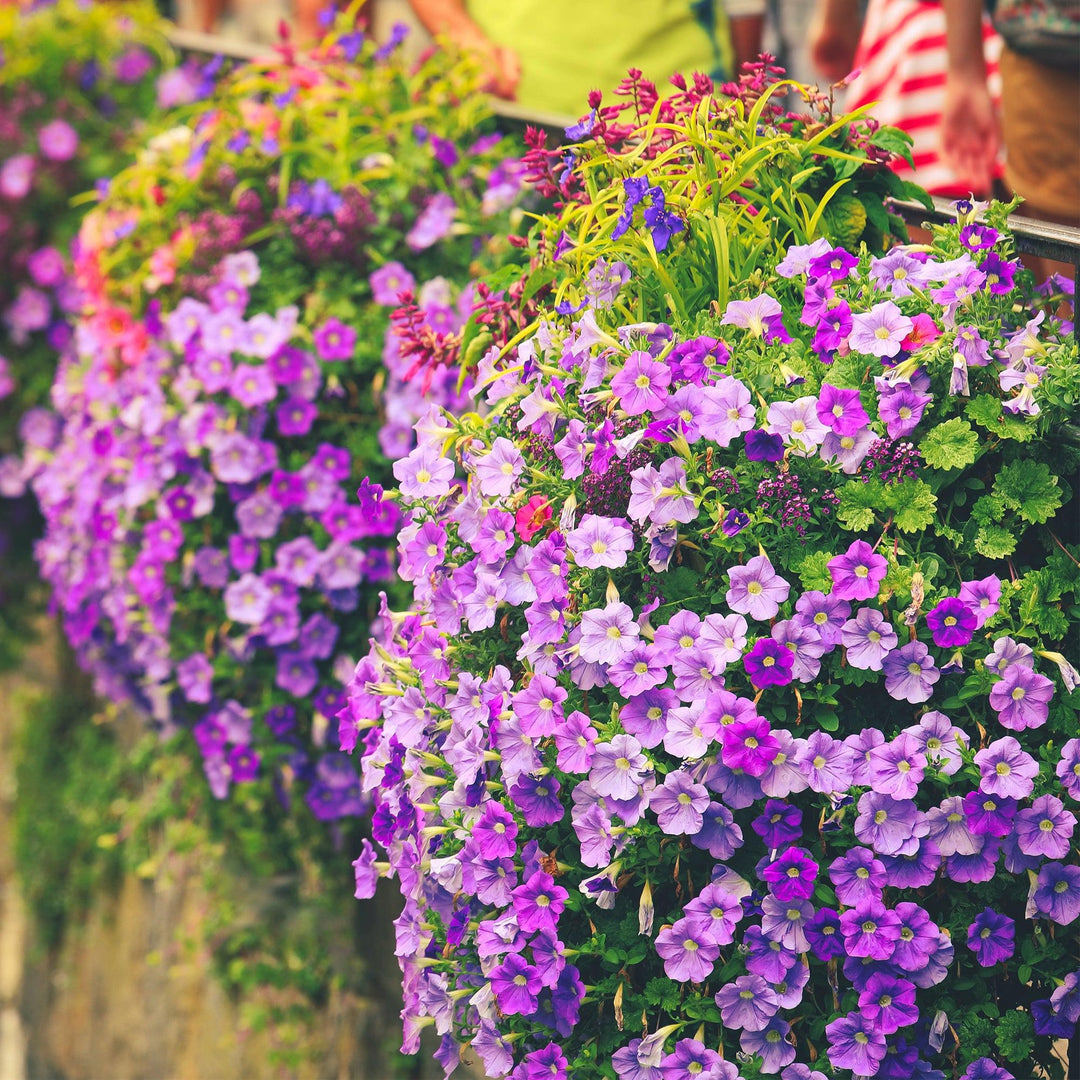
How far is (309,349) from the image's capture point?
2707 mm

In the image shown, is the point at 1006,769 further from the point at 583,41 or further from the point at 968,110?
the point at 583,41

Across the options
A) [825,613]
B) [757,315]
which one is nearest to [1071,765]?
[825,613]

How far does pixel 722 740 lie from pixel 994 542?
41 centimetres

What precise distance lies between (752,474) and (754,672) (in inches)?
9.7

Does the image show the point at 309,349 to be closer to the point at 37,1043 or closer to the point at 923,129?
the point at 923,129

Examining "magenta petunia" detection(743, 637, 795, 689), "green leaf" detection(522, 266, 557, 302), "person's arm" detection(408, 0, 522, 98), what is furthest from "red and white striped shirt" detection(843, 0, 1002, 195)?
"magenta petunia" detection(743, 637, 795, 689)

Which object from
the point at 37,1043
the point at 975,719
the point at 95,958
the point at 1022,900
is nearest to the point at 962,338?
the point at 975,719

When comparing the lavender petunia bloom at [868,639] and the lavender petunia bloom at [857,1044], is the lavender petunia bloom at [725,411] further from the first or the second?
the lavender petunia bloom at [857,1044]

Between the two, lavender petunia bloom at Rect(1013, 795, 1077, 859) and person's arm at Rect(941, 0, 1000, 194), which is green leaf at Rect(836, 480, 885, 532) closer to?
lavender petunia bloom at Rect(1013, 795, 1077, 859)

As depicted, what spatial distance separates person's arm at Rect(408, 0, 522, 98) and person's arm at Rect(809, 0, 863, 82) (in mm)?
853

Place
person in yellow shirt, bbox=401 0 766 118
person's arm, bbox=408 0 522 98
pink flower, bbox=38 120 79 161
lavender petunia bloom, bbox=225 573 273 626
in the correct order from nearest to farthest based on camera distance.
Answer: lavender petunia bloom, bbox=225 573 273 626 < person's arm, bbox=408 0 522 98 < person in yellow shirt, bbox=401 0 766 118 < pink flower, bbox=38 120 79 161

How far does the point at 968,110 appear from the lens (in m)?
2.85

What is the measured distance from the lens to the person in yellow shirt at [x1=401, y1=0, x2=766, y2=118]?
3143mm

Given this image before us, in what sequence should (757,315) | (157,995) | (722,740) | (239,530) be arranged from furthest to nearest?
(157,995) < (239,530) < (757,315) < (722,740)
